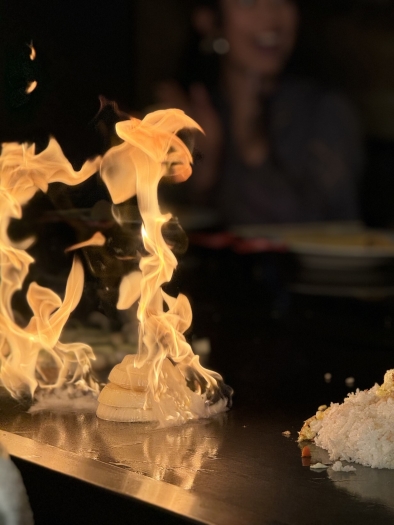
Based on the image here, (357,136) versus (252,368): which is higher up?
(357,136)

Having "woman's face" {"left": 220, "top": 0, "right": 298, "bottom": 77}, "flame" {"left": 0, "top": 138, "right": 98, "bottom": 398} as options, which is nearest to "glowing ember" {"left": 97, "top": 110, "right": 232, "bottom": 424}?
"flame" {"left": 0, "top": 138, "right": 98, "bottom": 398}

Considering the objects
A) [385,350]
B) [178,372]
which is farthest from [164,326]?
[385,350]

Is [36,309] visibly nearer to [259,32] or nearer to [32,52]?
[32,52]

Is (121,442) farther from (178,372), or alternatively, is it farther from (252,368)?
(252,368)

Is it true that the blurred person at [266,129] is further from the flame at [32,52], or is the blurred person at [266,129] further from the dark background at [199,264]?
the flame at [32,52]

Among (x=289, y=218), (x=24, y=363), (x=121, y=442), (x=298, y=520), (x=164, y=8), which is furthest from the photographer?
(x=164, y=8)

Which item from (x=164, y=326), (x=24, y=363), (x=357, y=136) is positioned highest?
(x=357, y=136)

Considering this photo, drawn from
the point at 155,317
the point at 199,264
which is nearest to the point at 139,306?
the point at 155,317

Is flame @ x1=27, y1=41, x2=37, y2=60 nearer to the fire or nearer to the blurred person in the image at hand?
the fire
